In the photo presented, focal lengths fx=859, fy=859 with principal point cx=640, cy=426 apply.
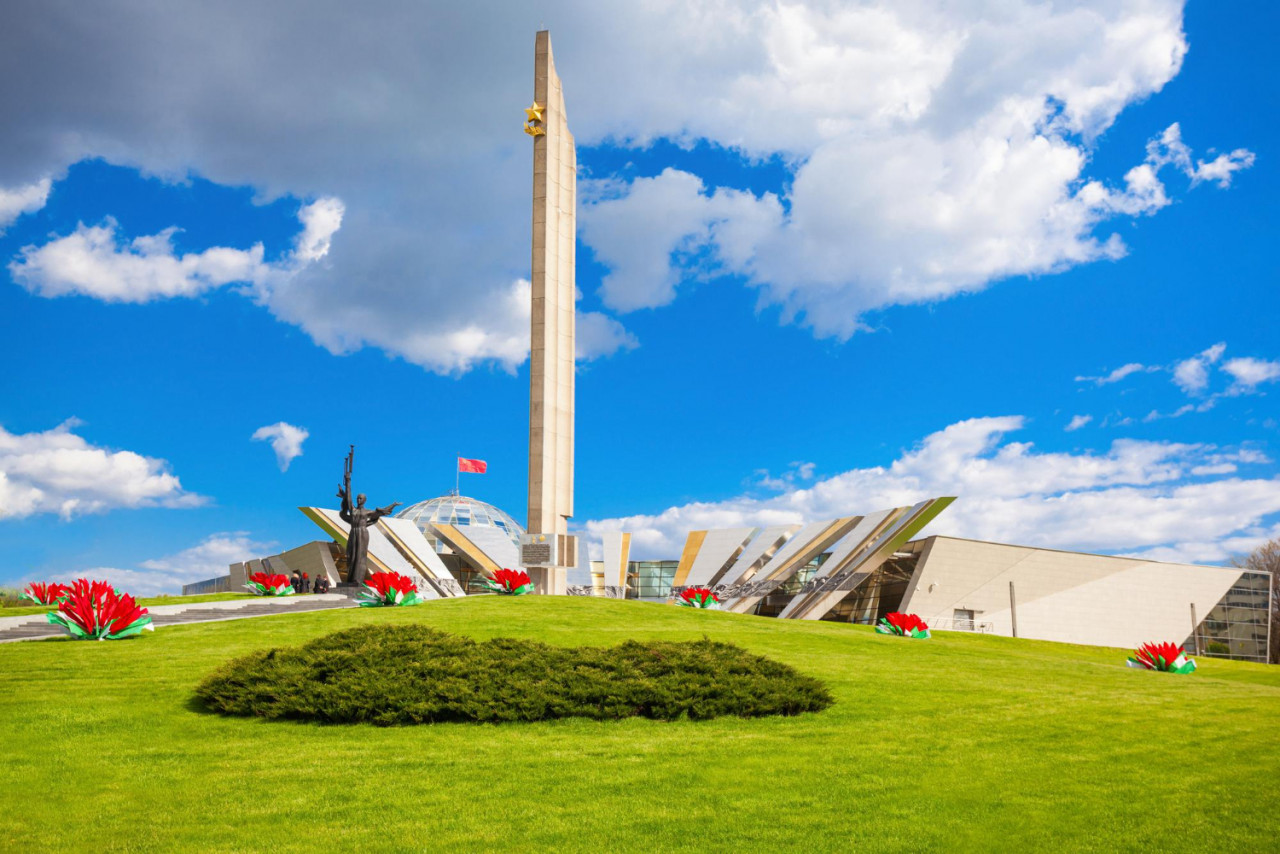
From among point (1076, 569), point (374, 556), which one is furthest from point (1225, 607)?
point (374, 556)

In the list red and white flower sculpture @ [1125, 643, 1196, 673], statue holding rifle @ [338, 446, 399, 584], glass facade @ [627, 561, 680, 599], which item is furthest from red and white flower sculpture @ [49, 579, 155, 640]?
glass facade @ [627, 561, 680, 599]

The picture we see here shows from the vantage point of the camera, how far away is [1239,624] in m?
34.8

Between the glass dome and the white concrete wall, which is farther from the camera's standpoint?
the glass dome

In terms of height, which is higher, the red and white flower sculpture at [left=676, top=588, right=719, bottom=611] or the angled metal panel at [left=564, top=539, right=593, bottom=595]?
the angled metal panel at [left=564, top=539, right=593, bottom=595]

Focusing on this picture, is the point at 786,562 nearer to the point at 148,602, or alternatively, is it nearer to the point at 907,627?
the point at 907,627

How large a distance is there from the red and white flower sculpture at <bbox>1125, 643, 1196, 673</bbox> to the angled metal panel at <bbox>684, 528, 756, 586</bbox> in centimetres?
2340

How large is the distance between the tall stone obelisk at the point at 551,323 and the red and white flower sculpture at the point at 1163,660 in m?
18.2

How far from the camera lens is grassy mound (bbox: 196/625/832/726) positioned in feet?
30.1

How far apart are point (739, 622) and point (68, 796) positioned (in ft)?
49.4

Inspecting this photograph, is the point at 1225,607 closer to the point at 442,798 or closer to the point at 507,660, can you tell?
the point at 507,660

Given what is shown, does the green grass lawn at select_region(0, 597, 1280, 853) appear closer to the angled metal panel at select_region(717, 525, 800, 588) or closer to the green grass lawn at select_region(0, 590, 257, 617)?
the green grass lawn at select_region(0, 590, 257, 617)

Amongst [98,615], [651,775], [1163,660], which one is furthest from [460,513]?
[651,775]

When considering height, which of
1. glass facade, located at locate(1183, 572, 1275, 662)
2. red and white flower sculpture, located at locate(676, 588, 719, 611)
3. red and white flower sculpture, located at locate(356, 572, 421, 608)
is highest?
red and white flower sculpture, located at locate(356, 572, 421, 608)

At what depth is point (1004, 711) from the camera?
1016cm
